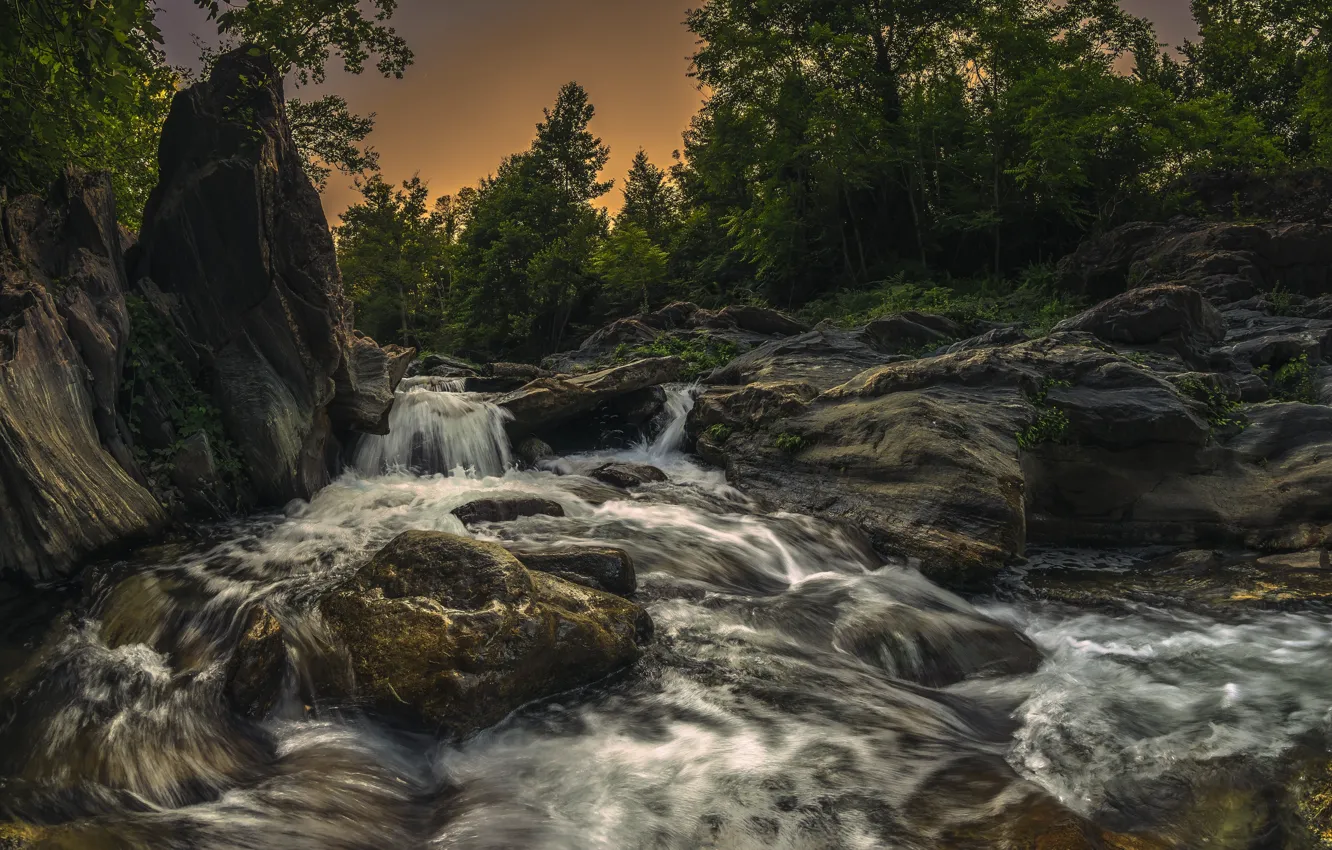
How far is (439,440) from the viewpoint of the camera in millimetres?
13352

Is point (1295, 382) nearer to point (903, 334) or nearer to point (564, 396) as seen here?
point (903, 334)

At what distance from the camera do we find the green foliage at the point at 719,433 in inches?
484

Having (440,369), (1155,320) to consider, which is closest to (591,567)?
(1155,320)

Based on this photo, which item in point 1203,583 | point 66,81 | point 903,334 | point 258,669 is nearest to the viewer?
point 258,669

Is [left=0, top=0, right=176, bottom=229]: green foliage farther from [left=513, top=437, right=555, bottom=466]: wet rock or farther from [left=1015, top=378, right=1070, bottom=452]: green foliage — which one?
[left=1015, top=378, right=1070, bottom=452]: green foliage

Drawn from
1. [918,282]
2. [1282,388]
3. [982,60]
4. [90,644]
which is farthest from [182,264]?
[982,60]

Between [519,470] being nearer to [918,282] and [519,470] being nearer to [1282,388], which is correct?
[1282,388]

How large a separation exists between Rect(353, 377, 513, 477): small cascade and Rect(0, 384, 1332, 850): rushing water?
192 inches

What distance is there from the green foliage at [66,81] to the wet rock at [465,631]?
365cm

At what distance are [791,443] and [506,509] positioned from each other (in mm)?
4532

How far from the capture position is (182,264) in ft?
29.6

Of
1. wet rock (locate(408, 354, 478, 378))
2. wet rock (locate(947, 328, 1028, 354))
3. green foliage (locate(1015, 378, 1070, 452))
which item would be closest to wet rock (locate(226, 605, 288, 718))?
green foliage (locate(1015, 378, 1070, 452))

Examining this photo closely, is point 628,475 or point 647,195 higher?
point 647,195

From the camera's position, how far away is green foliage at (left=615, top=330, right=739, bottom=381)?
1878 cm
